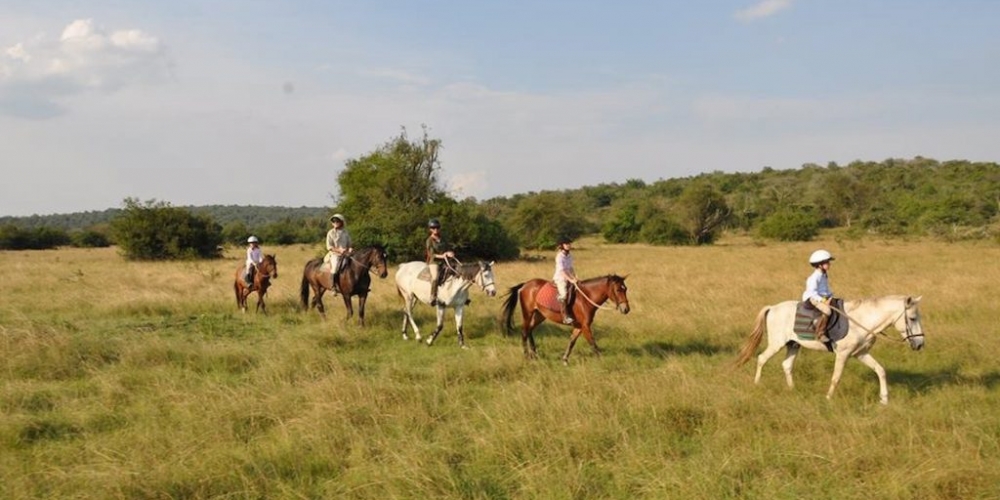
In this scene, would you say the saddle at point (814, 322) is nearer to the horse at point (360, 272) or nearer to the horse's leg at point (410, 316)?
the horse's leg at point (410, 316)

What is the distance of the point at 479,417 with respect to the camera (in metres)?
6.45

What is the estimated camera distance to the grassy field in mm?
4770

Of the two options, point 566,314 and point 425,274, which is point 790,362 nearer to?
point 566,314

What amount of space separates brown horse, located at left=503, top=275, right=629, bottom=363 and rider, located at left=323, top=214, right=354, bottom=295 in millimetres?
4086

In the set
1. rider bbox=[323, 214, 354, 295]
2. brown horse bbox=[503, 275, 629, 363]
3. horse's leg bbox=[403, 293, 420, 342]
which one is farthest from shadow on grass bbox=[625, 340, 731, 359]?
rider bbox=[323, 214, 354, 295]

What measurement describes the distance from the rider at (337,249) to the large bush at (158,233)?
25311mm

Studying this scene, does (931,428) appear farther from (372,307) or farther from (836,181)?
(836,181)

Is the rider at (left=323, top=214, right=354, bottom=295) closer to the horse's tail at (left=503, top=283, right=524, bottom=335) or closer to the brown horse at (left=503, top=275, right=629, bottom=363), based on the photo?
the horse's tail at (left=503, top=283, right=524, bottom=335)

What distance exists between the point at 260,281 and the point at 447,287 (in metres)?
5.21

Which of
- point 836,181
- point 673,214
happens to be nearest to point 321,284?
point 673,214

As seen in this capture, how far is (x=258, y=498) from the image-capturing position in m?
4.65

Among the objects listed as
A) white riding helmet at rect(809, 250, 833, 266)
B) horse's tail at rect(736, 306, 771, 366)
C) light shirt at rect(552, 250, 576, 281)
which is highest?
white riding helmet at rect(809, 250, 833, 266)

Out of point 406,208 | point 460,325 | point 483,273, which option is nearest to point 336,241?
point 460,325

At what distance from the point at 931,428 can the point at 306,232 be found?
198 feet
